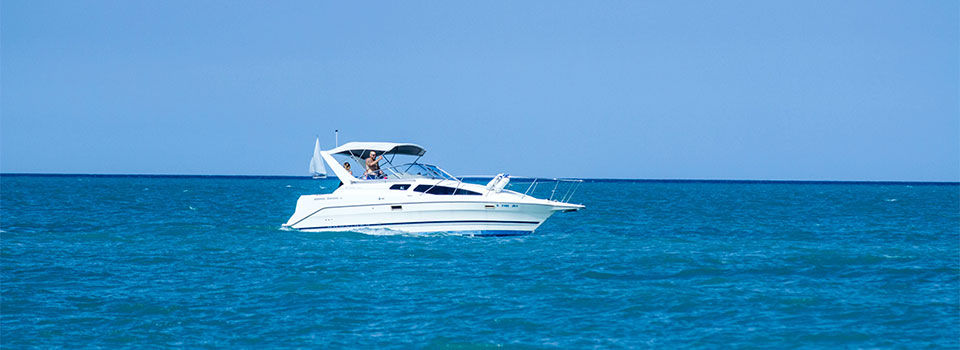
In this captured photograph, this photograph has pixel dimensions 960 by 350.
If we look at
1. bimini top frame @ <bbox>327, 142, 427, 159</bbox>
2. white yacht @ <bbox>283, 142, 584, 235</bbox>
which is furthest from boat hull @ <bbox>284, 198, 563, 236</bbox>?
bimini top frame @ <bbox>327, 142, 427, 159</bbox>

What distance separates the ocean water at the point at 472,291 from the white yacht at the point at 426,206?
1.80 ft

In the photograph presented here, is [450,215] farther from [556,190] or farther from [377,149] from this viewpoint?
[556,190]

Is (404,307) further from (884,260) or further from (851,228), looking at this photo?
(851,228)

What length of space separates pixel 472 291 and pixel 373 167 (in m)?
14.5

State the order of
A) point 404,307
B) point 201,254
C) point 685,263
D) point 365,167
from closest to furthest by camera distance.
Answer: point 404,307 < point 685,263 < point 201,254 < point 365,167

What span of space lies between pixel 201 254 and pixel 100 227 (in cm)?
1310

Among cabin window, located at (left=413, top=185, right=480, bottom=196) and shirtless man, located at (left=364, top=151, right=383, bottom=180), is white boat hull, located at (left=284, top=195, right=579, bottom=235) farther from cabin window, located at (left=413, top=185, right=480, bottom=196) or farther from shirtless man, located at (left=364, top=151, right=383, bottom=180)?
shirtless man, located at (left=364, top=151, right=383, bottom=180)

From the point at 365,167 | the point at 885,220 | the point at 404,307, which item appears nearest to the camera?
the point at 404,307

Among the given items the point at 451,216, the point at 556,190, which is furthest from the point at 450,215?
the point at 556,190

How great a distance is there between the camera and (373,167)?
33.0 metres

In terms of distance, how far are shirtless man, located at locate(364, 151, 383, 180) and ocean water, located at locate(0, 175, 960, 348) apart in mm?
2594

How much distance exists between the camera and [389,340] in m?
14.6

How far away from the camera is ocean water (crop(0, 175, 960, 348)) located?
49.2 ft

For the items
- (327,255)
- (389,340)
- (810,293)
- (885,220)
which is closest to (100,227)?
(327,255)
